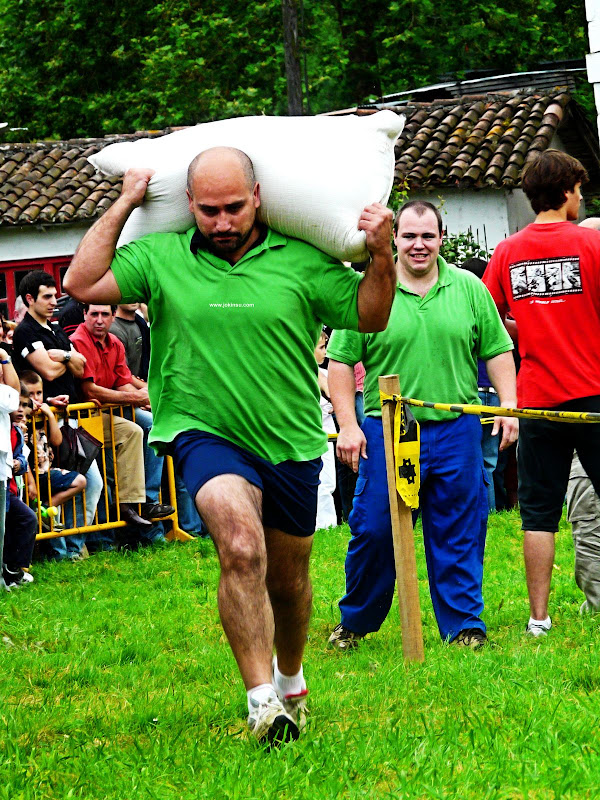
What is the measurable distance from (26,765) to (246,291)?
184 centimetres

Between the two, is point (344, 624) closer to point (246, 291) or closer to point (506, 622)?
point (506, 622)

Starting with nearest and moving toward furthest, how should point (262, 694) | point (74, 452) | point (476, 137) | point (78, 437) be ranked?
point (262, 694), point (74, 452), point (78, 437), point (476, 137)

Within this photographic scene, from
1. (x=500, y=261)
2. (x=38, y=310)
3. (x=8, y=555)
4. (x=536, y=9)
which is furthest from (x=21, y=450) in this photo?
(x=536, y=9)

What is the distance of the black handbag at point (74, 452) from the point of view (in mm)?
10102


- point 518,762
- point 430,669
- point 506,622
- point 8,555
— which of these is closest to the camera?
point 518,762

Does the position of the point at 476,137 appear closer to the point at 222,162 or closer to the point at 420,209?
the point at 420,209

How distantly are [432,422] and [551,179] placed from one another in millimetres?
1430

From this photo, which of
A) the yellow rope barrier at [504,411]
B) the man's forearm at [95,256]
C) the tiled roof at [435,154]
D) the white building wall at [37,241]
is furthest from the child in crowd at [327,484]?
the white building wall at [37,241]

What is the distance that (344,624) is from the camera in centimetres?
675

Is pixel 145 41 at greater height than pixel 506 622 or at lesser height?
greater

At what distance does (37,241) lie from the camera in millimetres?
29562

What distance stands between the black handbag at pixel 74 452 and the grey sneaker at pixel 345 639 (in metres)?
4.00

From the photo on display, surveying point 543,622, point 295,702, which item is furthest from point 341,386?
point 295,702

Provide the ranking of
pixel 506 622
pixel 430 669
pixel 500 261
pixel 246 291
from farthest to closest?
pixel 506 622 < pixel 500 261 < pixel 430 669 < pixel 246 291
